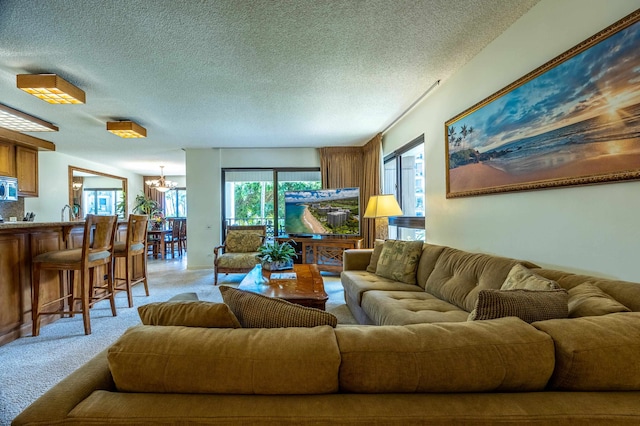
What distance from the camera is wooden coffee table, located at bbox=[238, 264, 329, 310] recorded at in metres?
2.26

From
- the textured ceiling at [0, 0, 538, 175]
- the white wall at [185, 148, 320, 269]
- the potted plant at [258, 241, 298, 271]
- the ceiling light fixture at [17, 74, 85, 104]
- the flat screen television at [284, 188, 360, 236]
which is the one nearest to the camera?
the textured ceiling at [0, 0, 538, 175]

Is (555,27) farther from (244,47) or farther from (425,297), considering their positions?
(244,47)

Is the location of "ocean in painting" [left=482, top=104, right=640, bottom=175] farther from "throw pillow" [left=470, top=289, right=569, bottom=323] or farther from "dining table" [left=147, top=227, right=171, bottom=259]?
"dining table" [left=147, top=227, right=171, bottom=259]

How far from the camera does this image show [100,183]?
9852 millimetres

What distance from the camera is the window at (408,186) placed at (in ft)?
12.8

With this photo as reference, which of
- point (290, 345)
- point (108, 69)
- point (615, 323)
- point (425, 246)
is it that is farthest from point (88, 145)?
point (615, 323)

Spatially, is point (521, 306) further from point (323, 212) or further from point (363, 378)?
point (323, 212)

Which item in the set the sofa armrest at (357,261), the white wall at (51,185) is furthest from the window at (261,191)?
the white wall at (51,185)

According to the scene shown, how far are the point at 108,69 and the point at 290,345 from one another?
3.05m

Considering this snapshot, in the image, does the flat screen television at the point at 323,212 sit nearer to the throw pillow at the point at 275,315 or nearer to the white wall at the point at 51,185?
the throw pillow at the point at 275,315

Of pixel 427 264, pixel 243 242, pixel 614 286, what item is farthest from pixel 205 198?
pixel 614 286

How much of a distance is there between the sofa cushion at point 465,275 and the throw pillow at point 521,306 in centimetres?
75

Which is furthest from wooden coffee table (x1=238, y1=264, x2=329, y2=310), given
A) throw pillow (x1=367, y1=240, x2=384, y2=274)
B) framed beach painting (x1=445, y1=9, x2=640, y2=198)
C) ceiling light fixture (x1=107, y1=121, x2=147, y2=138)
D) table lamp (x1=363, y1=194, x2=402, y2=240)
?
ceiling light fixture (x1=107, y1=121, x2=147, y2=138)

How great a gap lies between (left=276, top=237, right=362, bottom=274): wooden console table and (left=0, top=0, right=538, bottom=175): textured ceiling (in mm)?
1925
